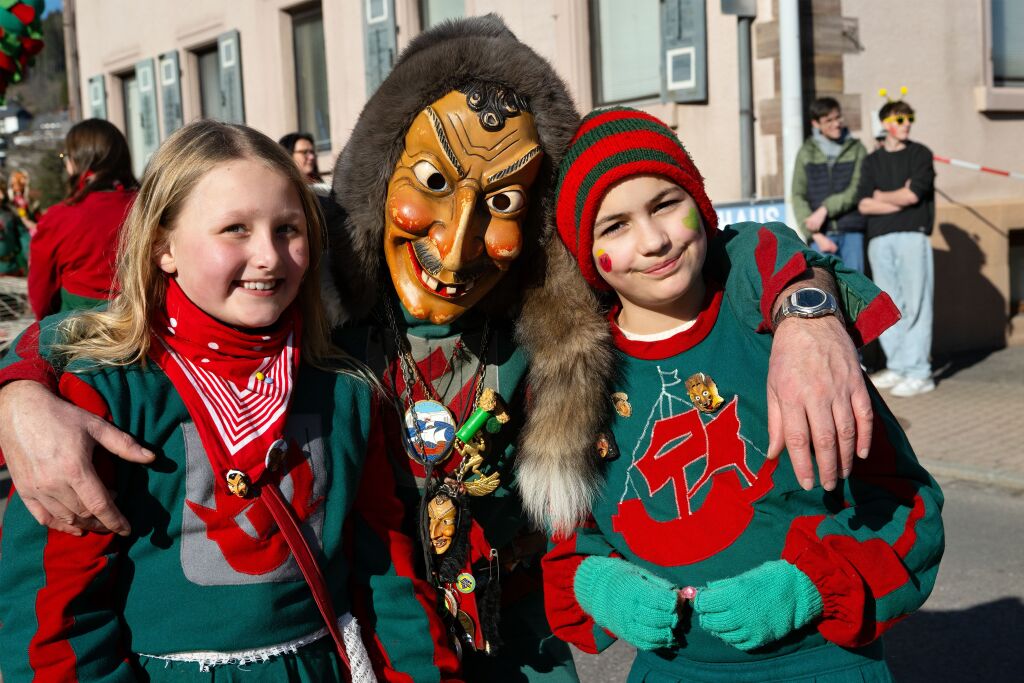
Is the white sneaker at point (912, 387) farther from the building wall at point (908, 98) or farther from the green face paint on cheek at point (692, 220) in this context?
the green face paint on cheek at point (692, 220)

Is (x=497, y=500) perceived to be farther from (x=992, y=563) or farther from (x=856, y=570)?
(x=992, y=563)

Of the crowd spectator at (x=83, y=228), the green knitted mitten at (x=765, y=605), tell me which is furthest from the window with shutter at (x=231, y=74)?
the green knitted mitten at (x=765, y=605)

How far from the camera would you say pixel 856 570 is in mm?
1778

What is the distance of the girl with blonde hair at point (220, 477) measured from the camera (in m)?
1.75

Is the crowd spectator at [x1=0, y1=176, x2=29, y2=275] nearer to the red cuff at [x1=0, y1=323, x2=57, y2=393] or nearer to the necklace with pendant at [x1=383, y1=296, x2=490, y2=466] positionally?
the necklace with pendant at [x1=383, y1=296, x2=490, y2=466]

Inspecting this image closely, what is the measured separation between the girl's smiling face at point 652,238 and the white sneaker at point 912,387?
21.1ft

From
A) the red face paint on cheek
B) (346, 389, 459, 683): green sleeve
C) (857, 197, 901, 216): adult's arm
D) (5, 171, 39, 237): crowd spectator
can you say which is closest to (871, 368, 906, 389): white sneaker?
(857, 197, 901, 216): adult's arm

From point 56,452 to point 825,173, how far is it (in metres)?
7.06

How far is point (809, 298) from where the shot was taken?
1846 millimetres

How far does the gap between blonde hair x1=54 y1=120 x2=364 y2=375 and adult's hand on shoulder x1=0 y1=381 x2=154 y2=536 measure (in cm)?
14

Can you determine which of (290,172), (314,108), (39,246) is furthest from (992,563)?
(314,108)

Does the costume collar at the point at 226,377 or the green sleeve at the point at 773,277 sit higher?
the green sleeve at the point at 773,277

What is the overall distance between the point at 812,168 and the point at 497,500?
6192 mm

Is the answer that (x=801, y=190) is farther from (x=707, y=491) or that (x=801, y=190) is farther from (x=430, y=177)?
(x=707, y=491)
